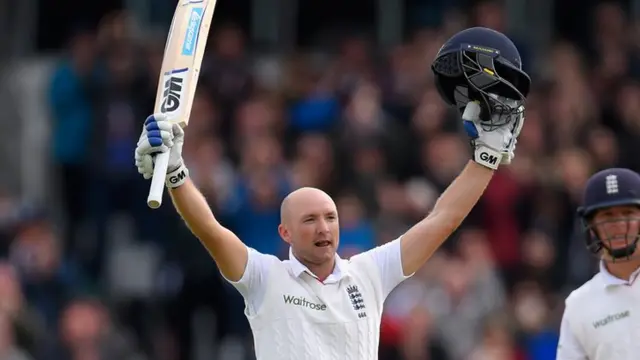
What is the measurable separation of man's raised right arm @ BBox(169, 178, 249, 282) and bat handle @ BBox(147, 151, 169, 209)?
0.73ft

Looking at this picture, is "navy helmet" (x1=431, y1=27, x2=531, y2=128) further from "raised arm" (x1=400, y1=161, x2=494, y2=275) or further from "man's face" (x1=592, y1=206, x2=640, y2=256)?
"man's face" (x1=592, y1=206, x2=640, y2=256)

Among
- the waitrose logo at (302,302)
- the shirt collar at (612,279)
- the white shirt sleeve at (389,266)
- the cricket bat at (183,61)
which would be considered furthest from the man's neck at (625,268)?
the cricket bat at (183,61)

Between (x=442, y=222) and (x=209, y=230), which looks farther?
(x=442, y=222)

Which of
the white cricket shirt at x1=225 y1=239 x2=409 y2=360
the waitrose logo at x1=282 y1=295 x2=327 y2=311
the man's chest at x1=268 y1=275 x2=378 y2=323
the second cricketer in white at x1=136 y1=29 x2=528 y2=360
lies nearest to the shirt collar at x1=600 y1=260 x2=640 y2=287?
the second cricketer in white at x1=136 y1=29 x2=528 y2=360

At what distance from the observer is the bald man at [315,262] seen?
8.52 metres

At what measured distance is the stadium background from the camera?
14117 millimetres

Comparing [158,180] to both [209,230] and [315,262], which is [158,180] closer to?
[209,230]

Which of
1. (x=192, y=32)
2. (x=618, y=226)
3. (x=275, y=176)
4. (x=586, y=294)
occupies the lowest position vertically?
(x=586, y=294)

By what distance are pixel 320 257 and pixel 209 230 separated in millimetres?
630

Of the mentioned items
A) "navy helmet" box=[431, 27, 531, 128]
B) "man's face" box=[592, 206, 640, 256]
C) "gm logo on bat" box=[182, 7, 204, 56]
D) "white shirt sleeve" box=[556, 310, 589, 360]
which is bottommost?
"white shirt sleeve" box=[556, 310, 589, 360]

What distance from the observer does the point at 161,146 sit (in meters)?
8.30

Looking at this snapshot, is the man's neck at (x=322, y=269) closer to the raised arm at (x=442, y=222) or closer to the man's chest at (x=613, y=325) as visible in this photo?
the raised arm at (x=442, y=222)

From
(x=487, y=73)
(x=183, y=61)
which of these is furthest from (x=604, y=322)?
(x=183, y=61)

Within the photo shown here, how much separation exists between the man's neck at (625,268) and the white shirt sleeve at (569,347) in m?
0.37
